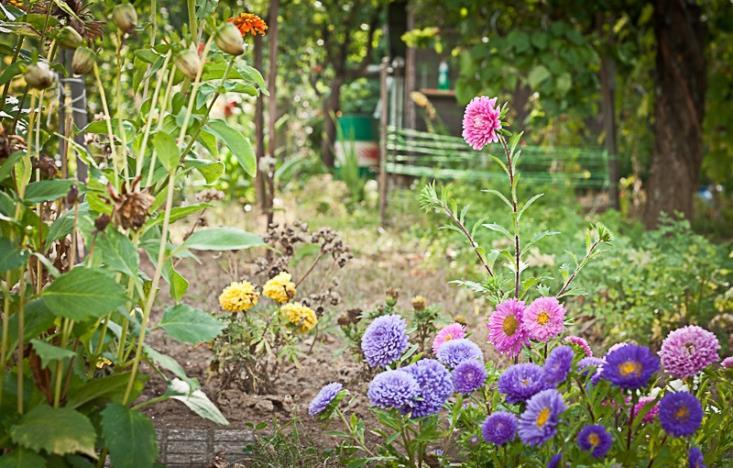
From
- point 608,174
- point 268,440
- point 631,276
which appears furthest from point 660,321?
point 608,174

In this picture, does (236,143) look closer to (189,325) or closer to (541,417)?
(189,325)

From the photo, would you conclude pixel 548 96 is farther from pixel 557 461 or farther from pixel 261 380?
pixel 557 461

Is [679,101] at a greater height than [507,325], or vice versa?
[679,101]

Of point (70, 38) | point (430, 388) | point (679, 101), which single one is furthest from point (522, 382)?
point (679, 101)

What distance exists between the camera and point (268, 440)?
2.18m

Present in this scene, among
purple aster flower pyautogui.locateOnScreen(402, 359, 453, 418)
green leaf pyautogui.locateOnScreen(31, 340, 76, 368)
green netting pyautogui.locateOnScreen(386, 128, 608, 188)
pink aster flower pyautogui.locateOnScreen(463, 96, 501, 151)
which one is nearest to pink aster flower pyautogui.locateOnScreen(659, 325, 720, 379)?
purple aster flower pyautogui.locateOnScreen(402, 359, 453, 418)

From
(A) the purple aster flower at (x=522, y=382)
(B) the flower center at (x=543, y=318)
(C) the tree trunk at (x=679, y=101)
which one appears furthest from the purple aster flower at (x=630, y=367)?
(C) the tree trunk at (x=679, y=101)

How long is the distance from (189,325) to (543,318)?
0.66 metres

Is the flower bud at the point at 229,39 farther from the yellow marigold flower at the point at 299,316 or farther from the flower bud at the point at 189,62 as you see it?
the yellow marigold flower at the point at 299,316

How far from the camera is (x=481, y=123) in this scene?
205 centimetres

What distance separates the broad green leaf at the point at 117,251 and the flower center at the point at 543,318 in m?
0.76

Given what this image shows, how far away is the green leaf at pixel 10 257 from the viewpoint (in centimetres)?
160

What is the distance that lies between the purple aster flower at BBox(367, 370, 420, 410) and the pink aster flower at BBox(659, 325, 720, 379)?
480 mm

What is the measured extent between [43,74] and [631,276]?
2494 mm
